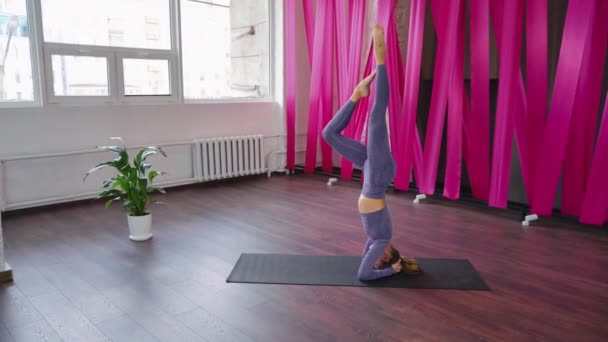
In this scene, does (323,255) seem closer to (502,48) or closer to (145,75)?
(502,48)

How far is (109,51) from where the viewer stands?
15.0 ft

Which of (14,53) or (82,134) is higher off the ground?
(14,53)

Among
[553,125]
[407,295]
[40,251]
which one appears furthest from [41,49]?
[553,125]

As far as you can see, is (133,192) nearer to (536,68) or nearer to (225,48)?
(225,48)

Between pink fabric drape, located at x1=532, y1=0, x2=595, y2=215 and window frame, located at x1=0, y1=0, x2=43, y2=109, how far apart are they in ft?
14.2

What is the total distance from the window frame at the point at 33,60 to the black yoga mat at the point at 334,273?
254 cm

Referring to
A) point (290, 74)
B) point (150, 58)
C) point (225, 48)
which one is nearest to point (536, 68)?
point (290, 74)

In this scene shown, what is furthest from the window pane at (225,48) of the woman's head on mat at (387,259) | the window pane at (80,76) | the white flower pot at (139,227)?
the woman's head on mat at (387,259)

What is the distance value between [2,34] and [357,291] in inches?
145

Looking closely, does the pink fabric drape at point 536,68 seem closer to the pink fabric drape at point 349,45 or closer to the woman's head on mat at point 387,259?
the pink fabric drape at point 349,45

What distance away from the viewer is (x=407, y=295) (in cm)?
260

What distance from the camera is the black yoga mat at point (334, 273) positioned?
8.98ft

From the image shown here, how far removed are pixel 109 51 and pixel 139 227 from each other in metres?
2.03

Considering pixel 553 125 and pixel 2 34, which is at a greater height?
pixel 2 34
